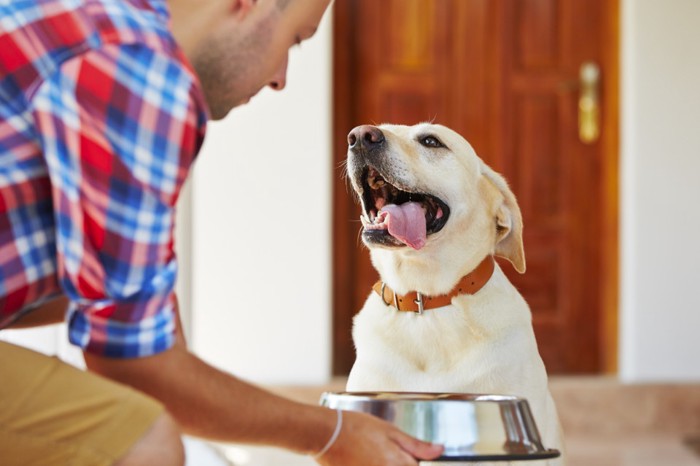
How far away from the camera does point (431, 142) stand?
181 cm

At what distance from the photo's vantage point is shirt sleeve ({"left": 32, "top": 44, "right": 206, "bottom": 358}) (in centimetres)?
120

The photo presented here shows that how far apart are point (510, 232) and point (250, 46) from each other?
A: 1.85ft

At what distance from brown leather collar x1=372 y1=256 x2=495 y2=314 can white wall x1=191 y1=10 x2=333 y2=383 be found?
2999 mm

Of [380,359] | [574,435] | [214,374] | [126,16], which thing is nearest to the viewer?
[126,16]

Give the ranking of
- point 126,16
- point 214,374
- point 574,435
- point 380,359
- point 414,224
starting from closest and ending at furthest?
point 126,16
point 214,374
point 414,224
point 380,359
point 574,435

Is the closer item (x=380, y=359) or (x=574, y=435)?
(x=380, y=359)

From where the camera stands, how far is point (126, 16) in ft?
4.05

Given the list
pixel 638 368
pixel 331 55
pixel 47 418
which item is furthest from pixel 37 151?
pixel 638 368

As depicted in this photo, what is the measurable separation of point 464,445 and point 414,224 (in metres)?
0.42

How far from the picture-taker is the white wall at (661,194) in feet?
15.9

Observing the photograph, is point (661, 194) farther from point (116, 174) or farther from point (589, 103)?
point (116, 174)

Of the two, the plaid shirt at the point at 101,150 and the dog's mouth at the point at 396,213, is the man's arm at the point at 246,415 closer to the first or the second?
the plaid shirt at the point at 101,150

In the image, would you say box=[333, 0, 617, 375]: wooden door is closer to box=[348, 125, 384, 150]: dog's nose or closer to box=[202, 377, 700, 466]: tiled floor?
box=[202, 377, 700, 466]: tiled floor

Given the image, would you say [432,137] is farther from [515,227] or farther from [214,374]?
[214,374]
